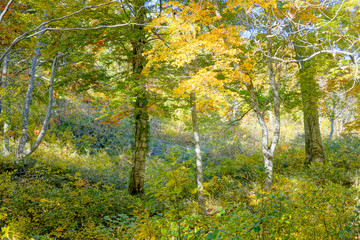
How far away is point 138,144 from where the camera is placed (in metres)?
6.79

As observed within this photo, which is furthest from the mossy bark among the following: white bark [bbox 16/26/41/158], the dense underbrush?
white bark [bbox 16/26/41/158]

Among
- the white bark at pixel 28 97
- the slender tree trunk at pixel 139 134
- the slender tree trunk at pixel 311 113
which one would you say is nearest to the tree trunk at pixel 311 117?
the slender tree trunk at pixel 311 113

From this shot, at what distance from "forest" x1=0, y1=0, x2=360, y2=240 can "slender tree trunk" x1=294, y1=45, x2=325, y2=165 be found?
0.05 meters

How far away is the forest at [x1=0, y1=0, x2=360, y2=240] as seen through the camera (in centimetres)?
280

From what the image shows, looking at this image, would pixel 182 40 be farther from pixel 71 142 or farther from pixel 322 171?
pixel 71 142

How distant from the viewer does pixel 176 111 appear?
7.52m

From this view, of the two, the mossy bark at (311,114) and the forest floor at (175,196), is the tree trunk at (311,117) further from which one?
the forest floor at (175,196)

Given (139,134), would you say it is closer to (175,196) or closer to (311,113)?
(175,196)

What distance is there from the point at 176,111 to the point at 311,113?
4569 mm

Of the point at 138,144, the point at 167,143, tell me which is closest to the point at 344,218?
the point at 138,144

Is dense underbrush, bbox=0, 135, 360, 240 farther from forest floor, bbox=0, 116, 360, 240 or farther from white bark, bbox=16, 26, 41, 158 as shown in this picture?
white bark, bbox=16, 26, 41, 158

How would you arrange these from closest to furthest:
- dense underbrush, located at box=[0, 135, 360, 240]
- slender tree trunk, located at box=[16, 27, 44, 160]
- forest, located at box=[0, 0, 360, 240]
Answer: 1. dense underbrush, located at box=[0, 135, 360, 240]
2. forest, located at box=[0, 0, 360, 240]
3. slender tree trunk, located at box=[16, 27, 44, 160]

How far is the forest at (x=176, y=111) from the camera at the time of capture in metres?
2.80

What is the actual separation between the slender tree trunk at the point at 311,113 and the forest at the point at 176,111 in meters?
0.05
